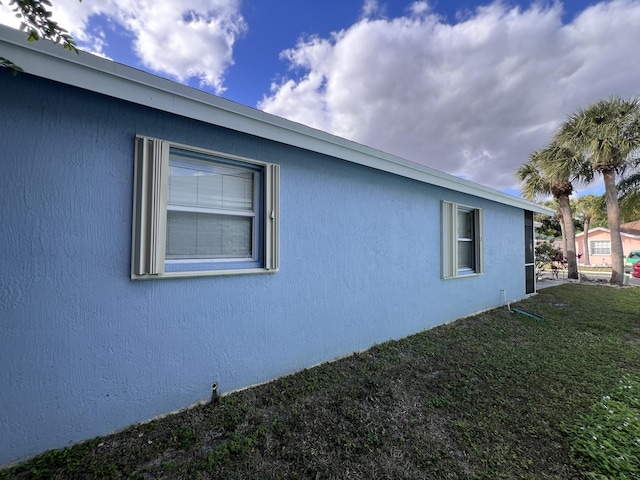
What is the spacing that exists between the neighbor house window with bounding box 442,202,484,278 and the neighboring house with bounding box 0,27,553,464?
204 centimetres

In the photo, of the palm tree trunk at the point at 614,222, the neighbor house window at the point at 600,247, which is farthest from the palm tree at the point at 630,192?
the neighbor house window at the point at 600,247

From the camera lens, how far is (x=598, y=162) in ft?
36.3

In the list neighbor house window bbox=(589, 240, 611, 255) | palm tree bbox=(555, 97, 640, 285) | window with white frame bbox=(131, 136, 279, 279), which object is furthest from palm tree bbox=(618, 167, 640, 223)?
neighbor house window bbox=(589, 240, 611, 255)

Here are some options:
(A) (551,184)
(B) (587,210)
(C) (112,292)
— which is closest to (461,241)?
(C) (112,292)

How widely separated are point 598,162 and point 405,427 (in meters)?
14.6

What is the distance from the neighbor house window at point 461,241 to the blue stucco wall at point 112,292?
8.79ft

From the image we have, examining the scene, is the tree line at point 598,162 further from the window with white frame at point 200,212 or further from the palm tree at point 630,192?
the window with white frame at point 200,212

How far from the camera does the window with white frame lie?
86.0 inches

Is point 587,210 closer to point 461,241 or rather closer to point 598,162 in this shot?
point 598,162

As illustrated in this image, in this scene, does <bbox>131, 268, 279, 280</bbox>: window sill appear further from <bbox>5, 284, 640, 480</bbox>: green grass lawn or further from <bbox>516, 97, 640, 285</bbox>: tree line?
<bbox>516, 97, 640, 285</bbox>: tree line

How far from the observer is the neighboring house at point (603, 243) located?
2573 cm

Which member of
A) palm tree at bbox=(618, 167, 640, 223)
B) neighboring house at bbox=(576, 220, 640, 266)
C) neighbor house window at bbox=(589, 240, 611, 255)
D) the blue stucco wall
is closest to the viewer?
the blue stucco wall

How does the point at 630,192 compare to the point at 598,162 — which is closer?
the point at 598,162

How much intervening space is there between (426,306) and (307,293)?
2.67m
